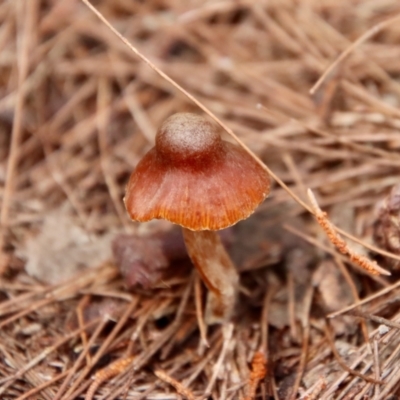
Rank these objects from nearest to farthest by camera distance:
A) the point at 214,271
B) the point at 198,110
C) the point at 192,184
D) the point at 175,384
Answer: the point at 192,184 < the point at 175,384 < the point at 214,271 < the point at 198,110

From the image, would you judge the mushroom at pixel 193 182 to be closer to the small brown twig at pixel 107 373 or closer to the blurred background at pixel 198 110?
the blurred background at pixel 198 110

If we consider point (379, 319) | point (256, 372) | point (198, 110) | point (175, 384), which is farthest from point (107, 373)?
point (198, 110)

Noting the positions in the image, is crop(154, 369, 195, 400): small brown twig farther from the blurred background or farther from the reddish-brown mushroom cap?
the reddish-brown mushroom cap

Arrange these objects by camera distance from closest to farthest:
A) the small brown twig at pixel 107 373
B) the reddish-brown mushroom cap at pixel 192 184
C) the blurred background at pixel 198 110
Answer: the reddish-brown mushroom cap at pixel 192 184
the small brown twig at pixel 107 373
the blurred background at pixel 198 110

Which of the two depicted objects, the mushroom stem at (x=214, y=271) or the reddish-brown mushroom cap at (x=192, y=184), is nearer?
the reddish-brown mushroom cap at (x=192, y=184)

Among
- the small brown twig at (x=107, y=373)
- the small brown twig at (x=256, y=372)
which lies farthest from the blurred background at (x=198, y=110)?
the small brown twig at (x=107, y=373)

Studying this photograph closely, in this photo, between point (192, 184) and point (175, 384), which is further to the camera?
point (175, 384)

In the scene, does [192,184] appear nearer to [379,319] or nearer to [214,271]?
[214,271]
